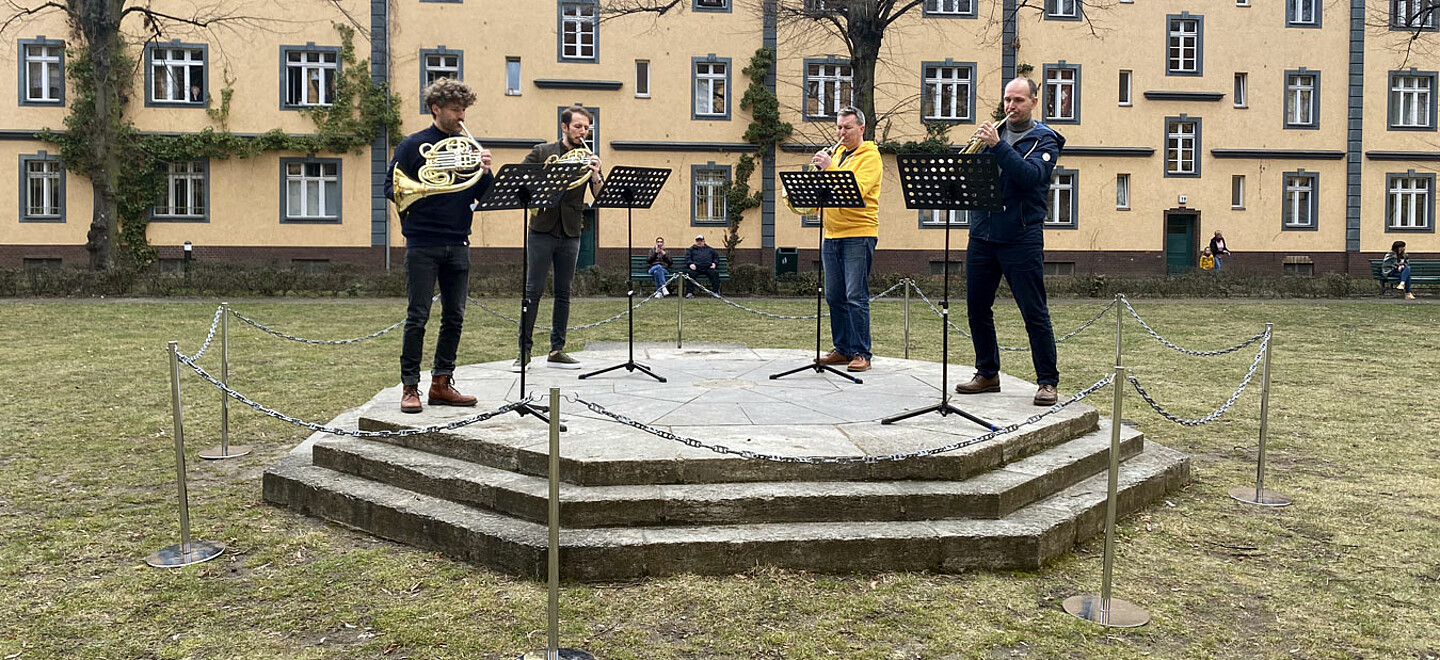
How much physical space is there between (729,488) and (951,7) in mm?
28264

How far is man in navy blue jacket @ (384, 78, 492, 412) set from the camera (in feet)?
22.0

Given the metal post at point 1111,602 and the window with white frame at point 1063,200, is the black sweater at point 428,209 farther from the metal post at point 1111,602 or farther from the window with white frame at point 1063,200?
the window with white frame at point 1063,200

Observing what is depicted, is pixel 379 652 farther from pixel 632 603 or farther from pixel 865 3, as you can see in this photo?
pixel 865 3

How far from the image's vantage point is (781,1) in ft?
94.8

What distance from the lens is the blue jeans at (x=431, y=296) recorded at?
6.77m

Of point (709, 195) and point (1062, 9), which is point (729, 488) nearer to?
point (709, 195)

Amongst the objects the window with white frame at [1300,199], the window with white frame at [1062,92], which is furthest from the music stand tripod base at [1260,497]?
the window with white frame at [1300,199]

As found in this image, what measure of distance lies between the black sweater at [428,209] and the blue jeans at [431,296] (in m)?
0.06

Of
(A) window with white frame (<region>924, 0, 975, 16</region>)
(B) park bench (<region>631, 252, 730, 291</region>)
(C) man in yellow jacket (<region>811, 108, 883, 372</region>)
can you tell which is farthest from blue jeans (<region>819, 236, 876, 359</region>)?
(A) window with white frame (<region>924, 0, 975, 16</region>)

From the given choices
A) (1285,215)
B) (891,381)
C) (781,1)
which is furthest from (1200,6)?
(891,381)

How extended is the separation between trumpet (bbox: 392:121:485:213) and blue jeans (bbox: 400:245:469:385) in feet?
1.05

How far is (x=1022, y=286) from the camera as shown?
23.5 feet

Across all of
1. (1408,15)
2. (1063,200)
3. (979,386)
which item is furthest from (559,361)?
(1408,15)

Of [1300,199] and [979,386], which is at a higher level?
[1300,199]
